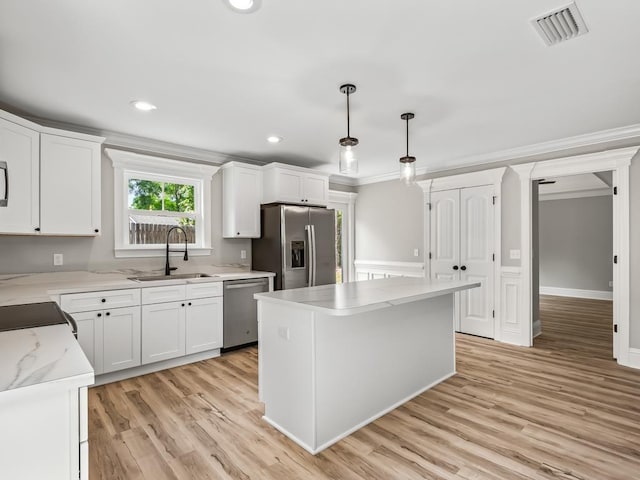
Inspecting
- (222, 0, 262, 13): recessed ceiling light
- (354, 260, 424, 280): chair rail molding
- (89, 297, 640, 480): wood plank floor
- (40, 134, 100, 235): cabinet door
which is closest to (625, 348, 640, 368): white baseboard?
(89, 297, 640, 480): wood plank floor

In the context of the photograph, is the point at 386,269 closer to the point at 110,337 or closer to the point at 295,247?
the point at 295,247

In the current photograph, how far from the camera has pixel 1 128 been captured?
260 centimetres

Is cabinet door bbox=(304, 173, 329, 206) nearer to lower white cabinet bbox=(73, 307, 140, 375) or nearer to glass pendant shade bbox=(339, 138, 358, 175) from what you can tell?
glass pendant shade bbox=(339, 138, 358, 175)

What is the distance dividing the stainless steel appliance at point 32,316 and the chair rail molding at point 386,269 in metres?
4.52

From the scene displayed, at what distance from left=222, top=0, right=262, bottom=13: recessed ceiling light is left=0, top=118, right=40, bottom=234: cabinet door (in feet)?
7.02

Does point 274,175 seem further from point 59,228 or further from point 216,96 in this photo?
point 59,228

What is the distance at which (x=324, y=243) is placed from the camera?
4785mm

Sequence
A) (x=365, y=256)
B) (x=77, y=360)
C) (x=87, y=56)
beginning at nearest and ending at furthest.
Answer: (x=77, y=360) → (x=87, y=56) → (x=365, y=256)

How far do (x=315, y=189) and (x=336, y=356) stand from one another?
10.0ft

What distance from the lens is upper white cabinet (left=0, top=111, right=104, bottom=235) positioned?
→ 272cm

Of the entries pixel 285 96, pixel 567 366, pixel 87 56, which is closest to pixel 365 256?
pixel 567 366

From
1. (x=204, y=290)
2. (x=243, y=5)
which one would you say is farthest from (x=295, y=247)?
(x=243, y=5)

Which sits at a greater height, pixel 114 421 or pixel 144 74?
pixel 144 74

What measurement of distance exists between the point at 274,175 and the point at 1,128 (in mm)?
2582
